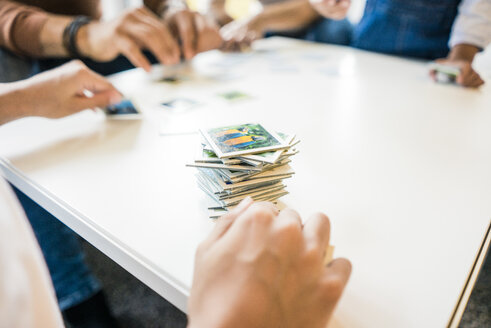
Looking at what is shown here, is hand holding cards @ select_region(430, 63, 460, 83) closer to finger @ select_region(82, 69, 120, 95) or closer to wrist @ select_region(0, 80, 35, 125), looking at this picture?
finger @ select_region(82, 69, 120, 95)

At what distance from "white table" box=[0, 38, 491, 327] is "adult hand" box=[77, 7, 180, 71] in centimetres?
12

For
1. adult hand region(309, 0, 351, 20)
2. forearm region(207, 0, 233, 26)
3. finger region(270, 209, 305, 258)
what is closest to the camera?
finger region(270, 209, 305, 258)

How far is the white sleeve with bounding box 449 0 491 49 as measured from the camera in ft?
4.77

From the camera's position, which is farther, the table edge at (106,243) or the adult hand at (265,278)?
the table edge at (106,243)

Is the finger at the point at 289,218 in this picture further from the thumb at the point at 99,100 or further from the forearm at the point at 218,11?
the forearm at the point at 218,11

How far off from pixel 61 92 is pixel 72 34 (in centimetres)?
51

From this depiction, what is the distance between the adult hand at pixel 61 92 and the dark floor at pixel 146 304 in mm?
818

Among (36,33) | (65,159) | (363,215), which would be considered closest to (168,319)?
(65,159)

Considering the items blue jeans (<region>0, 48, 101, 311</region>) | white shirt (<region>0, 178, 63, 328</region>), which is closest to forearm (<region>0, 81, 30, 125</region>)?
blue jeans (<region>0, 48, 101, 311</region>)

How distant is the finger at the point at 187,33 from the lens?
1479 mm

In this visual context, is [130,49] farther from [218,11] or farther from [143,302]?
[218,11]

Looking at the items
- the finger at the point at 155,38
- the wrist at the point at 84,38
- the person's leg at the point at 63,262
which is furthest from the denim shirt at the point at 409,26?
the person's leg at the point at 63,262

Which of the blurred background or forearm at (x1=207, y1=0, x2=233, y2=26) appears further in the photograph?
forearm at (x1=207, y1=0, x2=233, y2=26)

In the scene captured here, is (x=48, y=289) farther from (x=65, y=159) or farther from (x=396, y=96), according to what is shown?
(x=396, y=96)
